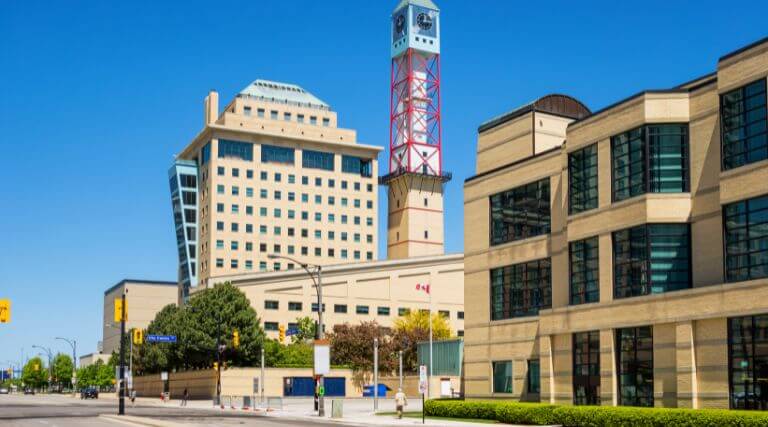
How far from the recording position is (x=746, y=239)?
128ft

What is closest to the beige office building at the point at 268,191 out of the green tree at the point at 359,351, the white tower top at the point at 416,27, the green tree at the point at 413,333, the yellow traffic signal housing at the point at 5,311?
the white tower top at the point at 416,27

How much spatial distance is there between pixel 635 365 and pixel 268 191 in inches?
4908

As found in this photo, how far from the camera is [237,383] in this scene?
10062 centimetres

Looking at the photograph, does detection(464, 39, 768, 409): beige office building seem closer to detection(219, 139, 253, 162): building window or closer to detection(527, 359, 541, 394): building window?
detection(527, 359, 541, 394): building window

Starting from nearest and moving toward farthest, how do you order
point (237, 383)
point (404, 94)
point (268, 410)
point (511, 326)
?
point (511, 326)
point (268, 410)
point (237, 383)
point (404, 94)

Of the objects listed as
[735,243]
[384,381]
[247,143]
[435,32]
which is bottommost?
[384,381]

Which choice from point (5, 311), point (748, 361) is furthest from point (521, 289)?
point (5, 311)

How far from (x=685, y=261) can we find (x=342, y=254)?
128011 millimetres

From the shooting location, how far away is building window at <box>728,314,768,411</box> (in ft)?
121

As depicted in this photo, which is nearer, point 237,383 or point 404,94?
point 237,383

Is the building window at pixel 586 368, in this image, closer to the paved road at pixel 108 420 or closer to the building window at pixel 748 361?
the building window at pixel 748 361

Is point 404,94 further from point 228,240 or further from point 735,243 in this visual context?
point 735,243

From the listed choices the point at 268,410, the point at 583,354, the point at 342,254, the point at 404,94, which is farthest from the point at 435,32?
→ the point at 583,354

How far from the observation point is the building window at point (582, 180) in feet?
156
